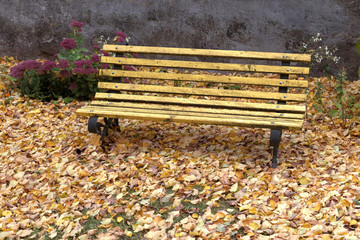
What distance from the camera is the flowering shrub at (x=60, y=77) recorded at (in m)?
5.50

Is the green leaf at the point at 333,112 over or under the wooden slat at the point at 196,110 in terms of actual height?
under

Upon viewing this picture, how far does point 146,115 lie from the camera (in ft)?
13.2

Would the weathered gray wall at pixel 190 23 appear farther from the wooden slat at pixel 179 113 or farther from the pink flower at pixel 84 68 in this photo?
the wooden slat at pixel 179 113

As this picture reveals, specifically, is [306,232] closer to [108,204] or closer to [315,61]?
[108,204]

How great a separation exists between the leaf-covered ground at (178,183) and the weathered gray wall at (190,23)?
157 centimetres

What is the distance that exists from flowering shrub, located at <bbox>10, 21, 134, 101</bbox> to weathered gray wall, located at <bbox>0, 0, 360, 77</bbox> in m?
0.87

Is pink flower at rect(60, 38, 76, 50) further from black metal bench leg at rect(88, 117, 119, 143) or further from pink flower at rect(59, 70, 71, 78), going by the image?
black metal bench leg at rect(88, 117, 119, 143)

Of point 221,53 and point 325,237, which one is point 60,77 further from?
point 325,237

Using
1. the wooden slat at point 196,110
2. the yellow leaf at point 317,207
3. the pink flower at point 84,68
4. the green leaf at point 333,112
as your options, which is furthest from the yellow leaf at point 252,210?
the pink flower at point 84,68

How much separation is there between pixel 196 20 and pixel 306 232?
4.02 meters

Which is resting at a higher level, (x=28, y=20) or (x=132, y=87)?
(x=28, y=20)

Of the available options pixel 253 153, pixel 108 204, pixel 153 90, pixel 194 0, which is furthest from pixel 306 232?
pixel 194 0

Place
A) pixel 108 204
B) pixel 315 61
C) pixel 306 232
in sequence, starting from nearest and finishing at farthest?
pixel 306 232
pixel 108 204
pixel 315 61

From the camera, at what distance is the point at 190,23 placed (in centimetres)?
631
